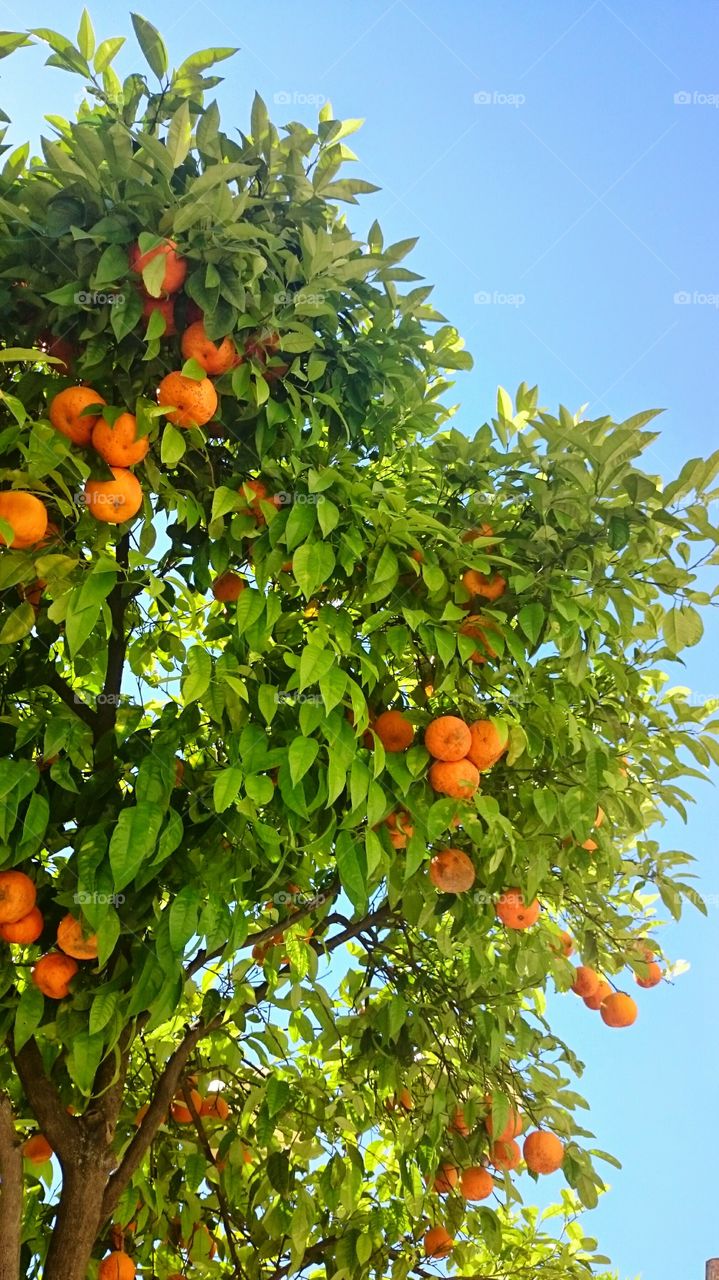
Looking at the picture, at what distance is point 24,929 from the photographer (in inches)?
Answer: 70.2

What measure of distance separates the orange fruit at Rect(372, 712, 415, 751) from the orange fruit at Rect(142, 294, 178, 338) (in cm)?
68

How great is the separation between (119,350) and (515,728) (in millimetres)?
845

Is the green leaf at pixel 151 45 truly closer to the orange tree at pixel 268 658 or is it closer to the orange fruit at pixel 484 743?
the orange tree at pixel 268 658

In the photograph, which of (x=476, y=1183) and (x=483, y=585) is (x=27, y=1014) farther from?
(x=476, y=1183)

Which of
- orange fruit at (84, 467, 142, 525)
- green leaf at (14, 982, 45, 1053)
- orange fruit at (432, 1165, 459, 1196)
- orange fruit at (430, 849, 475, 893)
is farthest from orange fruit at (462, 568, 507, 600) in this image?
orange fruit at (432, 1165, 459, 1196)

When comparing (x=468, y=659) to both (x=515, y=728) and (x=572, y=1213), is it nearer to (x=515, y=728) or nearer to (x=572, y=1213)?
(x=515, y=728)

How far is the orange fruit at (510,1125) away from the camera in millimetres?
2227

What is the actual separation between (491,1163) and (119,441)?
5.24ft

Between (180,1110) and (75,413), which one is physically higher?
(75,413)

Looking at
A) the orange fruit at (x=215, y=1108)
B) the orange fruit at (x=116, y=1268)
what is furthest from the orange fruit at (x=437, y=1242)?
the orange fruit at (x=116, y=1268)

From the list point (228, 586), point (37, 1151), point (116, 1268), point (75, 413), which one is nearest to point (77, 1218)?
point (116, 1268)

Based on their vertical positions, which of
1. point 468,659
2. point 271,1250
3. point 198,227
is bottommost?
point 271,1250

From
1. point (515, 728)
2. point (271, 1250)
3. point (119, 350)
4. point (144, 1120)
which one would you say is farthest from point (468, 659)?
point (271, 1250)

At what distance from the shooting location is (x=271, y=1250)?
2330 millimetres
